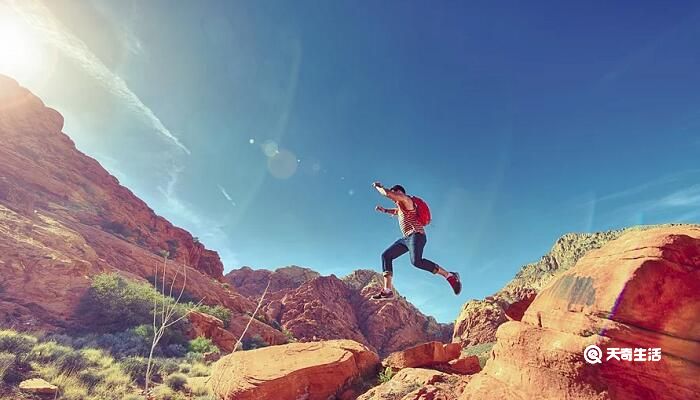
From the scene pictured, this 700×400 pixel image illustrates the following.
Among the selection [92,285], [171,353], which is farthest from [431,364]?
[92,285]

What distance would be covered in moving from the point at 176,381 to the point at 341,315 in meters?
56.1

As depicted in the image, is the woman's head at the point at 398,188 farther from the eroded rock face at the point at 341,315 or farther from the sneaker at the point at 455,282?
the eroded rock face at the point at 341,315

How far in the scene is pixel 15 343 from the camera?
11.8 meters

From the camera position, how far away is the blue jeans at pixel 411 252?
24.8ft

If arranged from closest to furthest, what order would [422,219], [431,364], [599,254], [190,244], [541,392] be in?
[541,392] < [599,254] < [422,219] < [431,364] < [190,244]

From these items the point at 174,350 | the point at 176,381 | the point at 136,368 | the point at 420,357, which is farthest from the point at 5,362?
the point at 420,357

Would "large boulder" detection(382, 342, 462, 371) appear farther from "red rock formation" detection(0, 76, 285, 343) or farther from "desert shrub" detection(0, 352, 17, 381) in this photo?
"red rock formation" detection(0, 76, 285, 343)

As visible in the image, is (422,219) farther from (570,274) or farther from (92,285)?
(92,285)

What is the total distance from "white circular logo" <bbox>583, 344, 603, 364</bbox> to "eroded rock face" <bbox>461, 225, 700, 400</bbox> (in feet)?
0.18

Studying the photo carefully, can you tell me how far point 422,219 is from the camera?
7730 mm

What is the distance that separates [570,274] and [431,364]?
22.5 feet

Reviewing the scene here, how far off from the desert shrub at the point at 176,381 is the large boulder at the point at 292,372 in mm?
1424

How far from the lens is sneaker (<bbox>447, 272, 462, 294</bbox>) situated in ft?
26.1

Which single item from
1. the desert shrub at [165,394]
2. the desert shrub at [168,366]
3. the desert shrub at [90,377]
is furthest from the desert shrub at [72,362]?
the desert shrub at [165,394]
